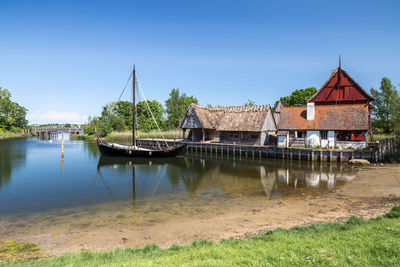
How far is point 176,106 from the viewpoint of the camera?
73.4m

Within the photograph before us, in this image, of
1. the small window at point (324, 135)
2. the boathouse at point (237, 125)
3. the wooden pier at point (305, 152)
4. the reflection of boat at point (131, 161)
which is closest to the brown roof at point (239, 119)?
the boathouse at point (237, 125)

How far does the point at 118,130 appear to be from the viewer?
7762 centimetres

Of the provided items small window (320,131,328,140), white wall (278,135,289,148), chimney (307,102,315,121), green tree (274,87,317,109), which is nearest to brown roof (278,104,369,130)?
chimney (307,102,315,121)

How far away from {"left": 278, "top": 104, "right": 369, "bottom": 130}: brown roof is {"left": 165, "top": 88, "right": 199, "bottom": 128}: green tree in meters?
37.6

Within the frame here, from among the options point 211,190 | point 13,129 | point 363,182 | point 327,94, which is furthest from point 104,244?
point 13,129

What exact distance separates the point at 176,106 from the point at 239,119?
3741 cm

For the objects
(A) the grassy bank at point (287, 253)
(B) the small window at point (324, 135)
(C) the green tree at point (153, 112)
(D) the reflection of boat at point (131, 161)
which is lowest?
(D) the reflection of boat at point (131, 161)

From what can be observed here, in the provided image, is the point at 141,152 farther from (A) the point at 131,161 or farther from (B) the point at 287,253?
(B) the point at 287,253

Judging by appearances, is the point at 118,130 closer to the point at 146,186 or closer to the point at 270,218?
the point at 146,186

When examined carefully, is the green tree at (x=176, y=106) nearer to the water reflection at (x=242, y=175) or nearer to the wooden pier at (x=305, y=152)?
the wooden pier at (x=305, y=152)

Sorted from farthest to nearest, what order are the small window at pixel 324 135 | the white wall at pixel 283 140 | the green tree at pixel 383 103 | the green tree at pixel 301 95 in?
the green tree at pixel 301 95
the green tree at pixel 383 103
the white wall at pixel 283 140
the small window at pixel 324 135

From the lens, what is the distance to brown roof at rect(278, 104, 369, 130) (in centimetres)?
3088

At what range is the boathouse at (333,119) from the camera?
30.8 m

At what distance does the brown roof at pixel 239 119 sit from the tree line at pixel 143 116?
26573 mm
